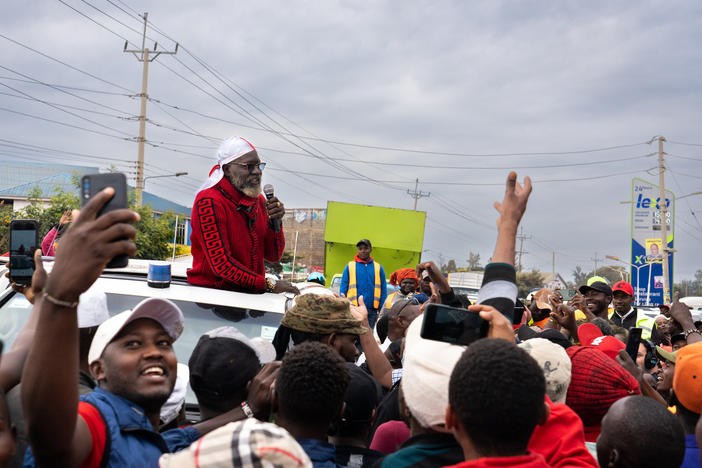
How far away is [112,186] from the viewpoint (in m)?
1.74

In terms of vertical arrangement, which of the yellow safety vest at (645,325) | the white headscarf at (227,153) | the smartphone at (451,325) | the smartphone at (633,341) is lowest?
the yellow safety vest at (645,325)

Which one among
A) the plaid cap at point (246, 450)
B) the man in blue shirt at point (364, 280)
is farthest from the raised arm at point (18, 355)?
the man in blue shirt at point (364, 280)

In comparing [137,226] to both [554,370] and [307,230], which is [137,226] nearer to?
[554,370]

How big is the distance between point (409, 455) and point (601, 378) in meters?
1.15

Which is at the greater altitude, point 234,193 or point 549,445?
point 234,193

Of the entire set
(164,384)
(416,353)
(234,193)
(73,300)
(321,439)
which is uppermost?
(234,193)

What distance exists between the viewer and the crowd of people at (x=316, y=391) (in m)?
1.69

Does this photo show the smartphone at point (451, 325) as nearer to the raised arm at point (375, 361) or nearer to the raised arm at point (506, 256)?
the raised arm at point (506, 256)

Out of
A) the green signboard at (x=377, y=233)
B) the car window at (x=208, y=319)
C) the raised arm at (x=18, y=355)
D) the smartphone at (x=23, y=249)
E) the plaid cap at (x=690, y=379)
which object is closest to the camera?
the raised arm at (x=18, y=355)

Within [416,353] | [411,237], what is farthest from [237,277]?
[411,237]

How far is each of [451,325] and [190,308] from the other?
2.51 meters

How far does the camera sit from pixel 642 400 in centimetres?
241

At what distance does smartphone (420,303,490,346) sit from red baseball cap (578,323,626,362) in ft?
3.86

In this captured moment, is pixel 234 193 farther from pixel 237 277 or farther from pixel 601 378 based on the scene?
pixel 601 378
